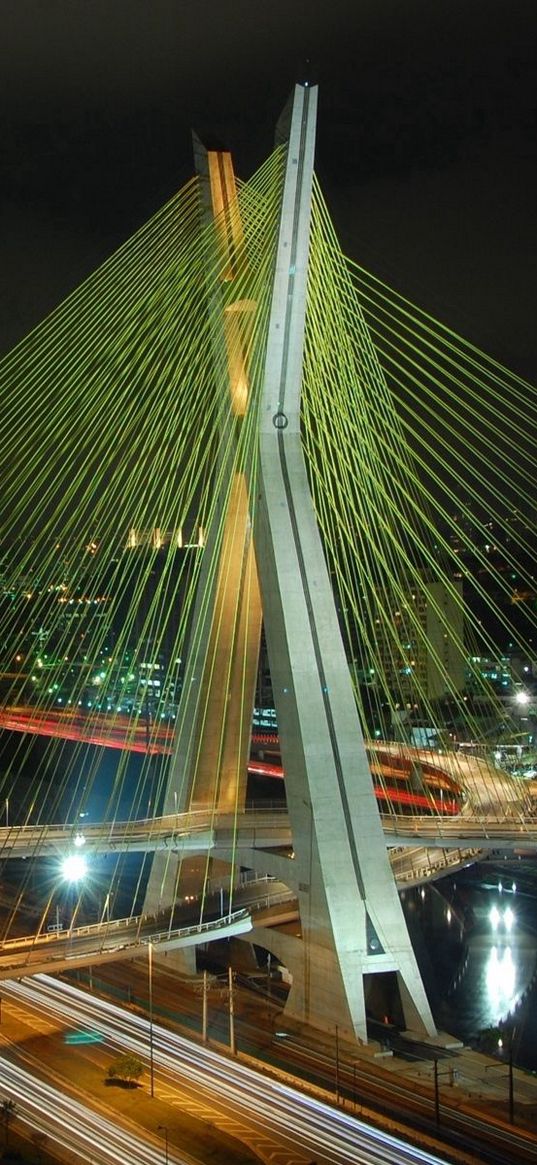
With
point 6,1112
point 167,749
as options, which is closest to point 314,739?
point 6,1112

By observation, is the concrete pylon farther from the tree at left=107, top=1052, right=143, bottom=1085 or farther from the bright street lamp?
the bright street lamp

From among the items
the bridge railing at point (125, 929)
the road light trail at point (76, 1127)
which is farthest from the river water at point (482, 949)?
the road light trail at point (76, 1127)

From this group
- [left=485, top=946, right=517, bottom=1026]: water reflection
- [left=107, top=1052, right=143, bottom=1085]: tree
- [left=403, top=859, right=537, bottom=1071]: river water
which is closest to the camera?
[left=107, top=1052, right=143, bottom=1085]: tree

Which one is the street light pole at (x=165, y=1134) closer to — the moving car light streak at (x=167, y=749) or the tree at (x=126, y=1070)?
the tree at (x=126, y=1070)

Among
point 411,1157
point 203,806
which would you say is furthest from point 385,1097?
point 203,806

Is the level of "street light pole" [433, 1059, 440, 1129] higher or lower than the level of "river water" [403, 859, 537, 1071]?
lower

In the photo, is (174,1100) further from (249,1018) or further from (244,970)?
(244,970)

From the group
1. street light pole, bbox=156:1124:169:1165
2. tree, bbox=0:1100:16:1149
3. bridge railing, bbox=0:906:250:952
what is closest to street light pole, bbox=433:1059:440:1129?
street light pole, bbox=156:1124:169:1165
